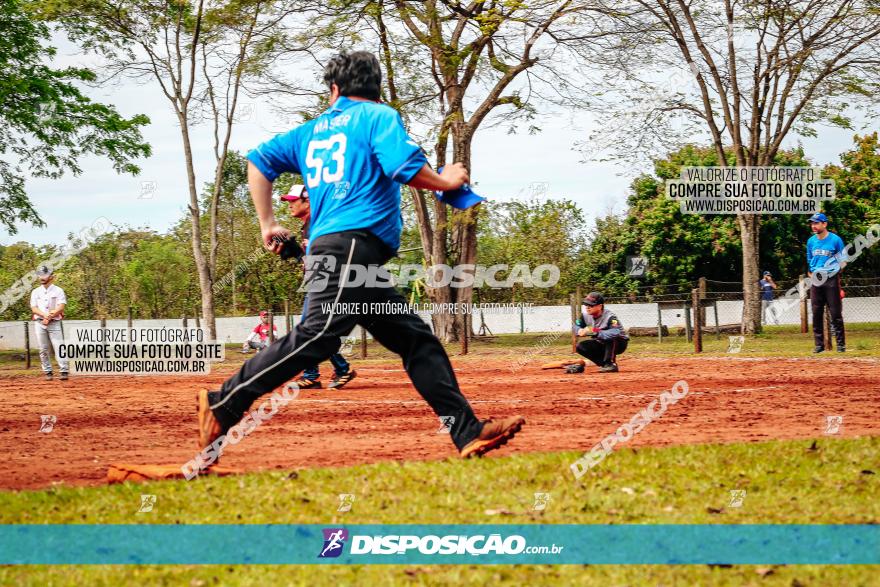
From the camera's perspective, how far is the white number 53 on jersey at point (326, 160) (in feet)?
16.5

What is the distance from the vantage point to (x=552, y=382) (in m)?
11.5

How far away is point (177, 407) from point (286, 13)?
16.8m

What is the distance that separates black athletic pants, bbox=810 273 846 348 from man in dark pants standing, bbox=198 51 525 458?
11.3 metres

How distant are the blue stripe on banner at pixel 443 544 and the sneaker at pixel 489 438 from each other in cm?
128

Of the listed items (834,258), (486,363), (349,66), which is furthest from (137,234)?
(349,66)

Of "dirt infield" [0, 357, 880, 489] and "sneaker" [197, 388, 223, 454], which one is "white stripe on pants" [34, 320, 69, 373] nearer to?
"dirt infield" [0, 357, 880, 489]

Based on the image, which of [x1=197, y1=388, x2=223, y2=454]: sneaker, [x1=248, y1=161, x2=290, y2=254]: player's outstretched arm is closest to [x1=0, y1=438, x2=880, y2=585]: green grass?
[x1=197, y1=388, x2=223, y2=454]: sneaker

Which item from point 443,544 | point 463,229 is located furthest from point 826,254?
point 463,229

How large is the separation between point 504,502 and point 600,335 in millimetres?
8852

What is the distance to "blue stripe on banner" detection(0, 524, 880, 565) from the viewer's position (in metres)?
3.54

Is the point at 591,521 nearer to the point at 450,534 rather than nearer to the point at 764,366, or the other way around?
the point at 450,534

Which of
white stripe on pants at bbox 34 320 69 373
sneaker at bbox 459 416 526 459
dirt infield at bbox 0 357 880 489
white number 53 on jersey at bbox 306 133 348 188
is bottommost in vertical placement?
dirt infield at bbox 0 357 880 489

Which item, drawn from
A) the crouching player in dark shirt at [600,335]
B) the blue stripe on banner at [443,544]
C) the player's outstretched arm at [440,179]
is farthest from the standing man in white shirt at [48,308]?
the blue stripe on banner at [443,544]

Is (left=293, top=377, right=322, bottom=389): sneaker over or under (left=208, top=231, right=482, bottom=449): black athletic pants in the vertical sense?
under
